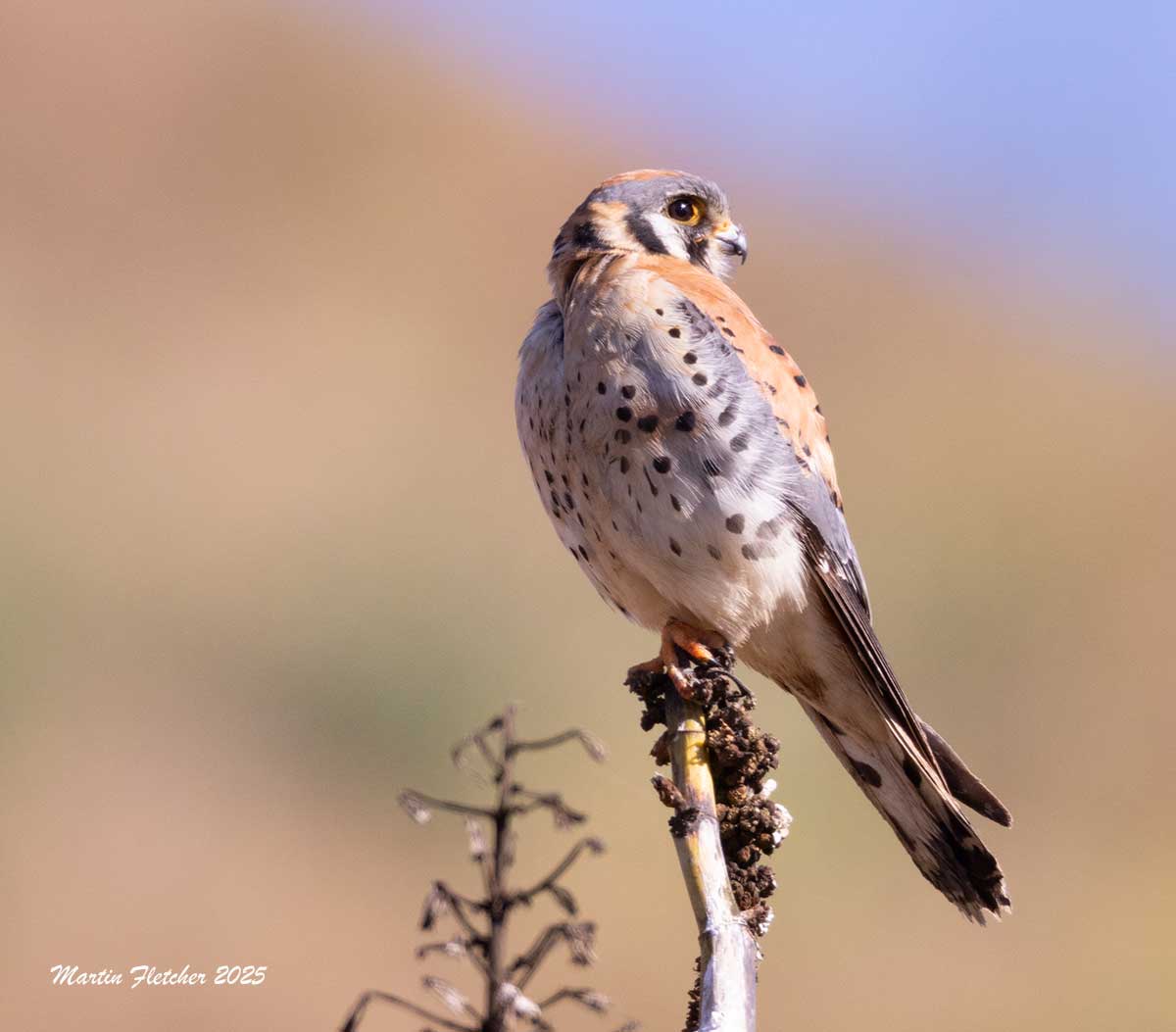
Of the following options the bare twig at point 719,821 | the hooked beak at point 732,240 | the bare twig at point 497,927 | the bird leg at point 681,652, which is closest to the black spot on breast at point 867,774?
the bird leg at point 681,652

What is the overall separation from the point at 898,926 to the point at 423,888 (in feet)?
7.04

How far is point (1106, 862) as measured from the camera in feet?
28.4

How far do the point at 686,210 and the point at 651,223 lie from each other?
143 millimetres

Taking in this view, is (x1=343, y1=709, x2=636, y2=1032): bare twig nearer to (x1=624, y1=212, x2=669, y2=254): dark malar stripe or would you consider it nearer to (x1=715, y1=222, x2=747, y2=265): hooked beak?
(x1=624, y1=212, x2=669, y2=254): dark malar stripe

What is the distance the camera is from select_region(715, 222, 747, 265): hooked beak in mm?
4250

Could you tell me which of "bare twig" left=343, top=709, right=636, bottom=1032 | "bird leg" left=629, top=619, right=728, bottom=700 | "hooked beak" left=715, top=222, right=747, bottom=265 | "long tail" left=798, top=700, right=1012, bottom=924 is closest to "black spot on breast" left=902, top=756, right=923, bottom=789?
"long tail" left=798, top=700, right=1012, bottom=924

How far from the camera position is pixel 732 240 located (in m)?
4.26

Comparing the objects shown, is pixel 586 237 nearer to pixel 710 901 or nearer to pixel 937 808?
pixel 937 808

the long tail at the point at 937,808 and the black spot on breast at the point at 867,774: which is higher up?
the black spot on breast at the point at 867,774

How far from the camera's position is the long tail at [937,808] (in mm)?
3719

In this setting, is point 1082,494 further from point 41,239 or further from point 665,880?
point 41,239

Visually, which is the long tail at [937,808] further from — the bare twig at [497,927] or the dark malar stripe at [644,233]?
the bare twig at [497,927]

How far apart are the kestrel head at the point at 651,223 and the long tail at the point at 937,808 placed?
1268mm

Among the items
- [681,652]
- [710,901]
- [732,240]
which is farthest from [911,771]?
[710,901]
